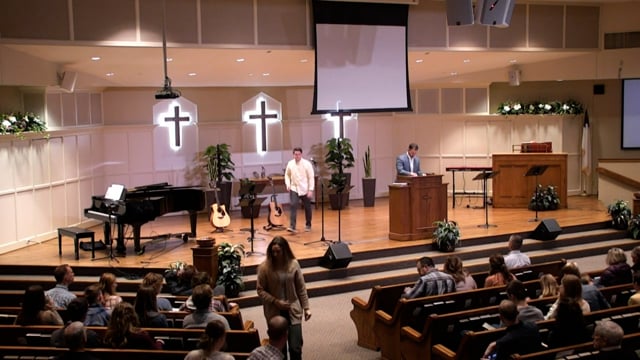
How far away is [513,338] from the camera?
5434mm

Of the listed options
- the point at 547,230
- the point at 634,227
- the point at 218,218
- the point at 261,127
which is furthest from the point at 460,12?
the point at 261,127

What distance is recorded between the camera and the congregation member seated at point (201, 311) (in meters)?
5.92

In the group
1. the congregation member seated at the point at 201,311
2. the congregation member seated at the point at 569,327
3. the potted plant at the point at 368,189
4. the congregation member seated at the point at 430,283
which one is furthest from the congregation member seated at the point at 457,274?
the potted plant at the point at 368,189

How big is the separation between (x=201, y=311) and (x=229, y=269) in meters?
3.57

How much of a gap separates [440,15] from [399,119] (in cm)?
511

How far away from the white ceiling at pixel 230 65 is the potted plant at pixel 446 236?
3343mm

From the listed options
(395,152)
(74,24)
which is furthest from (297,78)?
(74,24)

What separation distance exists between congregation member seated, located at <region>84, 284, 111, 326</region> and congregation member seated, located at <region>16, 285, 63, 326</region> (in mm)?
254

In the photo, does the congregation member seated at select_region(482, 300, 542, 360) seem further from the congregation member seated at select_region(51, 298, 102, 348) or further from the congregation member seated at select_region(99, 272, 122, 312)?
the congregation member seated at select_region(99, 272, 122, 312)

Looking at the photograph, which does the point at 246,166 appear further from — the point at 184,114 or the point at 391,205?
the point at 391,205

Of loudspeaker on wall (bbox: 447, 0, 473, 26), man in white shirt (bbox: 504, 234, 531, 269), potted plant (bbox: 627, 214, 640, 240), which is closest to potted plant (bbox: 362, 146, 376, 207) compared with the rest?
potted plant (bbox: 627, 214, 640, 240)

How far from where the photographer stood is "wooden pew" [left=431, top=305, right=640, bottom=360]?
5.74 metres

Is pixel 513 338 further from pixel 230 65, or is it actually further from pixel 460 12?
pixel 230 65

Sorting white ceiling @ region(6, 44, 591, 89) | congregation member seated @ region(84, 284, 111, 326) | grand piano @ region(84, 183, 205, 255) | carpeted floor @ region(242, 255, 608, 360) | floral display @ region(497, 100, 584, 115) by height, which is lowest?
carpeted floor @ region(242, 255, 608, 360)
